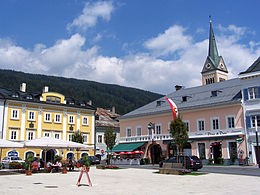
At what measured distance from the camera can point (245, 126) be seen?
35.9 meters

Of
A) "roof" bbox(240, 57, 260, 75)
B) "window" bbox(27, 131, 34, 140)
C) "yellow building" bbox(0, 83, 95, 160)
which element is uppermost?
"roof" bbox(240, 57, 260, 75)

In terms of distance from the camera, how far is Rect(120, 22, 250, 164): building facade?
121ft

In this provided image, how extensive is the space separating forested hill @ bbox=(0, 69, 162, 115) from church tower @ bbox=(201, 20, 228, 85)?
35.2 m

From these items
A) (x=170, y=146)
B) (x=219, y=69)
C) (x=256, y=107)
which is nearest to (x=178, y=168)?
(x=256, y=107)

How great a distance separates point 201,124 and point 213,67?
62136 millimetres

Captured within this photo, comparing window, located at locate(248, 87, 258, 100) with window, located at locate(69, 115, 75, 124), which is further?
window, located at locate(69, 115, 75, 124)

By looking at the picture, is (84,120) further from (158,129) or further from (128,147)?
(158,129)

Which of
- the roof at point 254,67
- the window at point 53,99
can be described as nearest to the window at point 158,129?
the roof at point 254,67

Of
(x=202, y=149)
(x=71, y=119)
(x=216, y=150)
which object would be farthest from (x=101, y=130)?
(x=216, y=150)

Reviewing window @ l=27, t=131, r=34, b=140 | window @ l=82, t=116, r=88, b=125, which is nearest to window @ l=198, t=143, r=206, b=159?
window @ l=82, t=116, r=88, b=125

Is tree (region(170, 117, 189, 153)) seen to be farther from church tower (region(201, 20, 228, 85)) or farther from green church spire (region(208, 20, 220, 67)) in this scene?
green church spire (region(208, 20, 220, 67))

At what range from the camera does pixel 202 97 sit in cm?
4388

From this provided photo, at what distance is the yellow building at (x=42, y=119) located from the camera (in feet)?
154

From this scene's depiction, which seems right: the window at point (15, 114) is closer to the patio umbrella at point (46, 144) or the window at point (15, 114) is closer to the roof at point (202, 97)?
the roof at point (202, 97)
